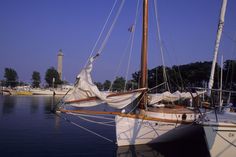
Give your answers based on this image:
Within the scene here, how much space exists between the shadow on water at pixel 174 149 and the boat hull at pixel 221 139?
369 cm

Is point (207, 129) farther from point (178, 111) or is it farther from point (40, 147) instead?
point (40, 147)

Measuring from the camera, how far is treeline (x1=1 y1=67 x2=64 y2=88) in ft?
498

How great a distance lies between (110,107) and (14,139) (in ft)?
24.5

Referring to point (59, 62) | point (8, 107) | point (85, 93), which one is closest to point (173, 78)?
point (8, 107)

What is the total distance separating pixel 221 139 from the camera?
588 inches

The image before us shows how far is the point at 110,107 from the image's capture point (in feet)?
59.3

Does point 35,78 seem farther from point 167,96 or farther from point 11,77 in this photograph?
point 167,96

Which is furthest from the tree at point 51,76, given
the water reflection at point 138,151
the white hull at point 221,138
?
the white hull at point 221,138

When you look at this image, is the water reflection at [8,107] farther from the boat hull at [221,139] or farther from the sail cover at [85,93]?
the boat hull at [221,139]

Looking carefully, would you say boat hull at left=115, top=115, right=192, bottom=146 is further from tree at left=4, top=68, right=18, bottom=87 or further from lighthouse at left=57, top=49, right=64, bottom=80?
lighthouse at left=57, top=49, right=64, bottom=80

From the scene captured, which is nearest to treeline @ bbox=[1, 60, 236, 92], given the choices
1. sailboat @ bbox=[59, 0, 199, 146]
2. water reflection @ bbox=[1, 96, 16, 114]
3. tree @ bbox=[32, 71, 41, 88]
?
tree @ bbox=[32, 71, 41, 88]

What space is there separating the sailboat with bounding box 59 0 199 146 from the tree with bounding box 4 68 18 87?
145m

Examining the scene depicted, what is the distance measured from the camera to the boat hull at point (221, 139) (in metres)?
14.9

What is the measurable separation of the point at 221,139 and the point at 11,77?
6061 inches
